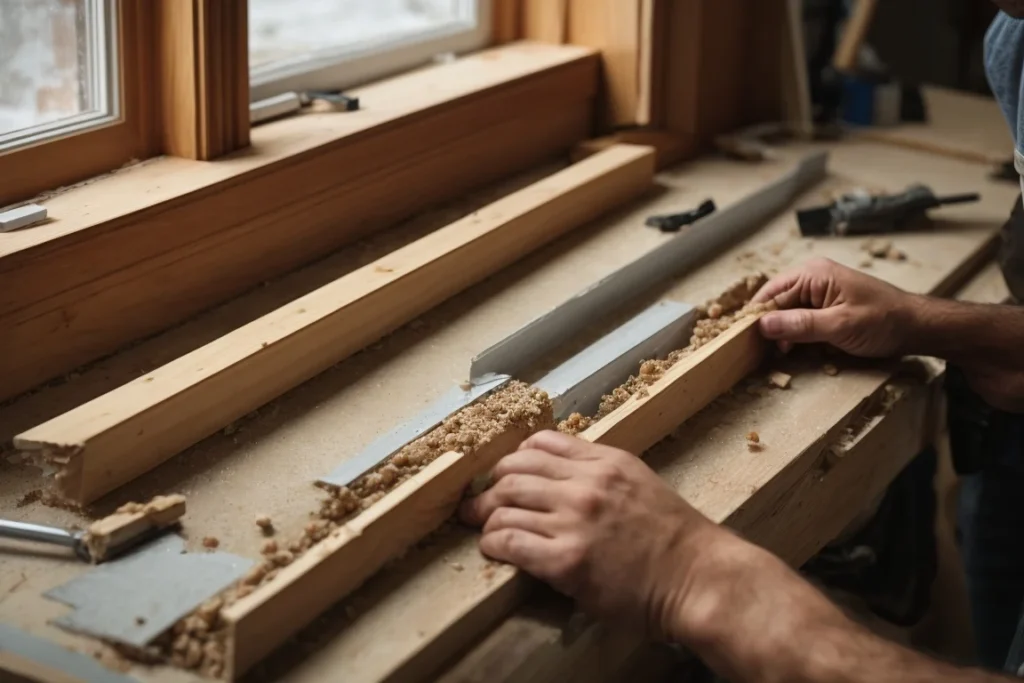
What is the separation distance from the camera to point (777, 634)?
1.16 m

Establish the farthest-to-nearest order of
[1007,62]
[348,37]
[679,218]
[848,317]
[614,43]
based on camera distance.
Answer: [614,43], [348,37], [679,218], [1007,62], [848,317]

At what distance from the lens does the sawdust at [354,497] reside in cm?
109

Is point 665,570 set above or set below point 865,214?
below

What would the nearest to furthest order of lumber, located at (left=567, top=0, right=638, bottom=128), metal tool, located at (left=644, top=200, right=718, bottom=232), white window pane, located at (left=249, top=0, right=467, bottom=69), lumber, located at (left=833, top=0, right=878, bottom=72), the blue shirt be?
the blue shirt
metal tool, located at (left=644, top=200, right=718, bottom=232)
white window pane, located at (left=249, top=0, right=467, bottom=69)
lumber, located at (left=567, top=0, right=638, bottom=128)
lumber, located at (left=833, top=0, right=878, bottom=72)

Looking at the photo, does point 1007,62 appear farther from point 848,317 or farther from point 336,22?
point 336,22

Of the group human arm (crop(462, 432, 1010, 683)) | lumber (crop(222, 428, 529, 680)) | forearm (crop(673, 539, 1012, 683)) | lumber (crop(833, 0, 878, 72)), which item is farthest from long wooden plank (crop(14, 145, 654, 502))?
lumber (crop(833, 0, 878, 72))

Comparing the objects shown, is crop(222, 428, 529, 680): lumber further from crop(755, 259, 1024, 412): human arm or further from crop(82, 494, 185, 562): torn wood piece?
crop(755, 259, 1024, 412): human arm

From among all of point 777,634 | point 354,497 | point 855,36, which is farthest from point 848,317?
point 855,36

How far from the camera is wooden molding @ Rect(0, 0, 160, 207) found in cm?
162

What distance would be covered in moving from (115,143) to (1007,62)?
4.43 ft

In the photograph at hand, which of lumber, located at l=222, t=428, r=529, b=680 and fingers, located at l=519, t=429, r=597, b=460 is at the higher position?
fingers, located at l=519, t=429, r=597, b=460

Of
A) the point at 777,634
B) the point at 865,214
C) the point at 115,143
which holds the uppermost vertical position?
the point at 115,143

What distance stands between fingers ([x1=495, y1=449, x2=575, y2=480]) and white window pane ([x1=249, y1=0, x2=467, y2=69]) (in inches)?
46.6

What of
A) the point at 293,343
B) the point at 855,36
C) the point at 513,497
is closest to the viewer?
the point at 513,497
